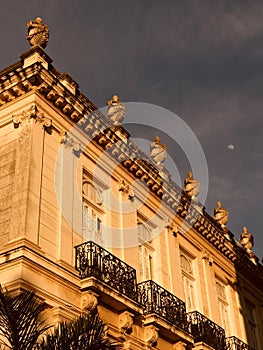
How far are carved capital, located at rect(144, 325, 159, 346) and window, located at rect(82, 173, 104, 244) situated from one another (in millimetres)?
2564

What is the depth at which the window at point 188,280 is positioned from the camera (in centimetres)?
1892

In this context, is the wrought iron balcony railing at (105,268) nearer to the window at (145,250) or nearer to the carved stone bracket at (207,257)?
the window at (145,250)

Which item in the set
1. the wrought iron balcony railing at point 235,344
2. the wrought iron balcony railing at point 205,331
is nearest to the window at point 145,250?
the wrought iron balcony railing at point 205,331

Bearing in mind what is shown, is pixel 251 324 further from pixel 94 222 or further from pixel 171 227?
pixel 94 222

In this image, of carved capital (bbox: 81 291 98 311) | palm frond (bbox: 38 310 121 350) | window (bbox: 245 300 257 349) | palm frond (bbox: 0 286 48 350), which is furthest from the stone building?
palm frond (bbox: 38 310 121 350)

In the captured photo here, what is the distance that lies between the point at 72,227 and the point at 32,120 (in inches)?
112

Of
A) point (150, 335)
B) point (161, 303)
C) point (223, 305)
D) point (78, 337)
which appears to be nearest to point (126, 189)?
point (161, 303)

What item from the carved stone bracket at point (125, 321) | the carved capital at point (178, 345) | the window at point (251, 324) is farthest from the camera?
the window at point (251, 324)

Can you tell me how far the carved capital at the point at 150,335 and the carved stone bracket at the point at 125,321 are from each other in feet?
2.88

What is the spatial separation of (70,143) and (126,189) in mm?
2744

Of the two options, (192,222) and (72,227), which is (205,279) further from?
(72,227)

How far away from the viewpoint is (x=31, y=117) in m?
14.3

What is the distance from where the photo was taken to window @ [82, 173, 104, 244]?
49.1 ft

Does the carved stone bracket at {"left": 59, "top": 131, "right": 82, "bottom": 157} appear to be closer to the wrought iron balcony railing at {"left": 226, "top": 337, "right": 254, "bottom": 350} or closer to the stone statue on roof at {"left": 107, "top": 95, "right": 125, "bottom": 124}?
the stone statue on roof at {"left": 107, "top": 95, "right": 125, "bottom": 124}
